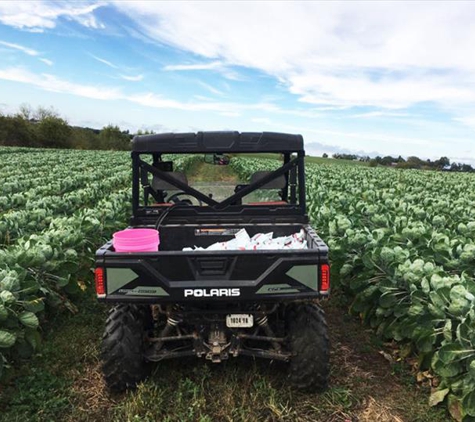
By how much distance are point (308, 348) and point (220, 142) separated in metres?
2.22

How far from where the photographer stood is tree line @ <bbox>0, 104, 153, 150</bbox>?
76.1 meters

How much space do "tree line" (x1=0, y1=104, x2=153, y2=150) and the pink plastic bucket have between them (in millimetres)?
77298

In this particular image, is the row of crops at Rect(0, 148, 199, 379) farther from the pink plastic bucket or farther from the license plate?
the license plate

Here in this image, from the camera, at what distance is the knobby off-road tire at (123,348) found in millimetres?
3943

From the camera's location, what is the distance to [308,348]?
12.9 feet

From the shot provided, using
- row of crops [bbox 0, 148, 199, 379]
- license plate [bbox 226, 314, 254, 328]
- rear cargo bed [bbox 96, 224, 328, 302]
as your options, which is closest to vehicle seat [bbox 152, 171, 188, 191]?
row of crops [bbox 0, 148, 199, 379]

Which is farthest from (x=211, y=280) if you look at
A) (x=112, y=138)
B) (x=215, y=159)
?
(x=112, y=138)

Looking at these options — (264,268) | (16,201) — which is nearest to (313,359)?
(264,268)

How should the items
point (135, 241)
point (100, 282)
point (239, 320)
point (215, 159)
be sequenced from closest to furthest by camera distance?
point (100, 282), point (239, 320), point (135, 241), point (215, 159)

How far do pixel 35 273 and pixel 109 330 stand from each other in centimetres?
184

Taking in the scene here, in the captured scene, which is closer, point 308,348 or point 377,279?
point 308,348

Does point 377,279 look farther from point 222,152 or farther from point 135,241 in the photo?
point 135,241

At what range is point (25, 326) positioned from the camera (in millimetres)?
4523

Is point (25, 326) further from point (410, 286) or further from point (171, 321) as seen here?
point (410, 286)
